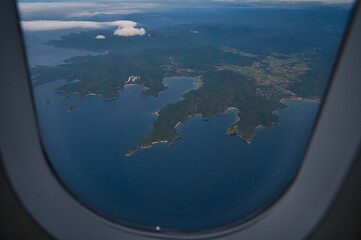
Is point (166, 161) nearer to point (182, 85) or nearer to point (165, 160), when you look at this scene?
point (165, 160)

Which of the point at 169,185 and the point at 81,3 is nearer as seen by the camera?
the point at 81,3

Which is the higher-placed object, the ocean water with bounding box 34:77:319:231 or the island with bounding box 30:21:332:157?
the island with bounding box 30:21:332:157

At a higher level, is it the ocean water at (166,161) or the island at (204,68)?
the island at (204,68)

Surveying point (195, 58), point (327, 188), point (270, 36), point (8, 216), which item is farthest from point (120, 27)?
point (327, 188)

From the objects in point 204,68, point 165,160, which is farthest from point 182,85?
point 165,160

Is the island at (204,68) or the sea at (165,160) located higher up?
the island at (204,68)

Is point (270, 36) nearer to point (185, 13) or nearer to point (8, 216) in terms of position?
point (185, 13)
